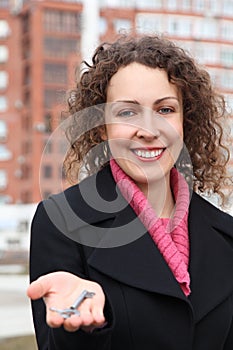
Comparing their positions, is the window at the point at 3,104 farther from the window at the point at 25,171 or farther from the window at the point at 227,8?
the window at the point at 227,8

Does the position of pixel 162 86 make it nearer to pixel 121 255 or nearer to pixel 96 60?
pixel 96 60

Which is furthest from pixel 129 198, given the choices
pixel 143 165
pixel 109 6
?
pixel 109 6

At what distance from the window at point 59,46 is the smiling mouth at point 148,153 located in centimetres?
3304

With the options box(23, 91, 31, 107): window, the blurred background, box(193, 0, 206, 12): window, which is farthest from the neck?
box(193, 0, 206, 12): window

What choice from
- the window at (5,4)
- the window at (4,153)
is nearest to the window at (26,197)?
the window at (4,153)

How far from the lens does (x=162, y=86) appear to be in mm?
1327

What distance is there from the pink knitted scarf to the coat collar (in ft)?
0.04

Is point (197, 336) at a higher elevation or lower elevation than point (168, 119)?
lower

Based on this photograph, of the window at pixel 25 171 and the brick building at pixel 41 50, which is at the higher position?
the brick building at pixel 41 50

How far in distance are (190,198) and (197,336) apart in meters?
0.28

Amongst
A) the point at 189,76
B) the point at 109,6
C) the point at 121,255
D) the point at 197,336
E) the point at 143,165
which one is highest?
the point at 189,76

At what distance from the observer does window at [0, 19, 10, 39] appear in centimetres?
3553

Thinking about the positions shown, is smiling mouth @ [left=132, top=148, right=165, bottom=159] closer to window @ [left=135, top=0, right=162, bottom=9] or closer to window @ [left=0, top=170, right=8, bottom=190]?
window @ [left=135, top=0, right=162, bottom=9]

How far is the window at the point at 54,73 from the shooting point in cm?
3342
